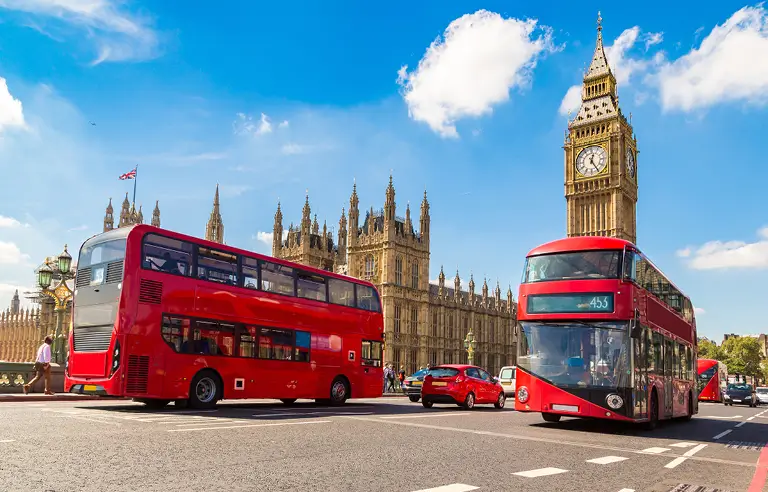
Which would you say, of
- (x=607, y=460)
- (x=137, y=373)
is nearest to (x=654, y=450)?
(x=607, y=460)

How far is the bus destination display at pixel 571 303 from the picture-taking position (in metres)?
13.0

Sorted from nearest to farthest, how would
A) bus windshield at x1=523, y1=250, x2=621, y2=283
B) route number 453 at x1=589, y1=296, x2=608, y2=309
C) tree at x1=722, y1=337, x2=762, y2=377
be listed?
route number 453 at x1=589, y1=296, x2=608, y2=309 < bus windshield at x1=523, y1=250, x2=621, y2=283 < tree at x1=722, y1=337, x2=762, y2=377

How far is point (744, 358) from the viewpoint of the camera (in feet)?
344

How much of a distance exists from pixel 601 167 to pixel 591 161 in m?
1.49

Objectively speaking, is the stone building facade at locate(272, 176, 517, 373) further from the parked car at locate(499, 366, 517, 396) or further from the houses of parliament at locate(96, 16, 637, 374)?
the parked car at locate(499, 366, 517, 396)

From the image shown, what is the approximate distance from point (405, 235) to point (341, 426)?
1880 inches

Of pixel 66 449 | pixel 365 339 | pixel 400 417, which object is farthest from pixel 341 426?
pixel 365 339

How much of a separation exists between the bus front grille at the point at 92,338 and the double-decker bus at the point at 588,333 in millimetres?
9084

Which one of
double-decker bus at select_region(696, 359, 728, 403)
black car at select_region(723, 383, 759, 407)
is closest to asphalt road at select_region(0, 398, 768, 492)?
black car at select_region(723, 383, 759, 407)

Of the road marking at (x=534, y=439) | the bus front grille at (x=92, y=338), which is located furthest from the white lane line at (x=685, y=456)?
the bus front grille at (x=92, y=338)

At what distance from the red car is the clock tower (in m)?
53.3

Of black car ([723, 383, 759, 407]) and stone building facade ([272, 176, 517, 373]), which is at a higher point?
stone building facade ([272, 176, 517, 373])

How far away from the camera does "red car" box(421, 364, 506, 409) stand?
65.7 ft

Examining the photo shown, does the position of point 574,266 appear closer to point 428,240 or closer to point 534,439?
point 534,439
